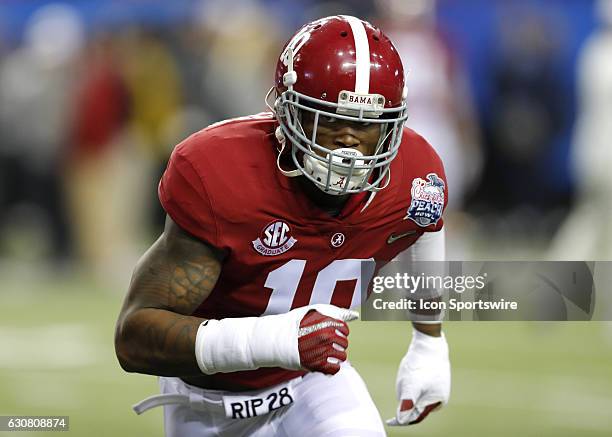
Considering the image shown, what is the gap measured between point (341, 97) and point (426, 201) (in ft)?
1.41

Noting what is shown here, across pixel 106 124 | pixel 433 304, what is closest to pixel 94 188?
pixel 106 124

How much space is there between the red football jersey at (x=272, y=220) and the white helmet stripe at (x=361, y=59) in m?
0.29

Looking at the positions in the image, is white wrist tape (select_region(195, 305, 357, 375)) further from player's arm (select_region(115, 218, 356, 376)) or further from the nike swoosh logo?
the nike swoosh logo

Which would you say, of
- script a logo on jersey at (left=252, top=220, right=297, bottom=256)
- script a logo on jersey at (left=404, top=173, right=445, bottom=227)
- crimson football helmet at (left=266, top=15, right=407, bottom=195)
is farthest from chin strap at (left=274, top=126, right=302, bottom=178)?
script a logo on jersey at (left=404, top=173, right=445, bottom=227)

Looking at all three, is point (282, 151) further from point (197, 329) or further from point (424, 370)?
point (424, 370)

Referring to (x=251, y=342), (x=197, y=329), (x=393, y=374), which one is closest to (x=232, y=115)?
(x=393, y=374)

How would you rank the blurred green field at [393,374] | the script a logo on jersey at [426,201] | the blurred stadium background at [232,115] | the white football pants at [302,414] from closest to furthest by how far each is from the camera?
the white football pants at [302,414], the script a logo on jersey at [426,201], the blurred green field at [393,374], the blurred stadium background at [232,115]

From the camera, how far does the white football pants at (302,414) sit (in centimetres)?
286

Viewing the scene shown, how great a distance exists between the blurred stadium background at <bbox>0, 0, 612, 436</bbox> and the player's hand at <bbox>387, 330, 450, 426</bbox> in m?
1.78

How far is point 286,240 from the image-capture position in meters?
2.82

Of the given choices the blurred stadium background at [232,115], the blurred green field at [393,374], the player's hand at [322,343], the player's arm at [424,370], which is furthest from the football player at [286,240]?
the blurred stadium background at [232,115]

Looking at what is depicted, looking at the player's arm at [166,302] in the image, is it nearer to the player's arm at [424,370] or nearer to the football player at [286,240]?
the football player at [286,240]

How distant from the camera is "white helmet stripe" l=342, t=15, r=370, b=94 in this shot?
2.76 m

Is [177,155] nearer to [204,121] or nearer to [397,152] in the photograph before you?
[397,152]
